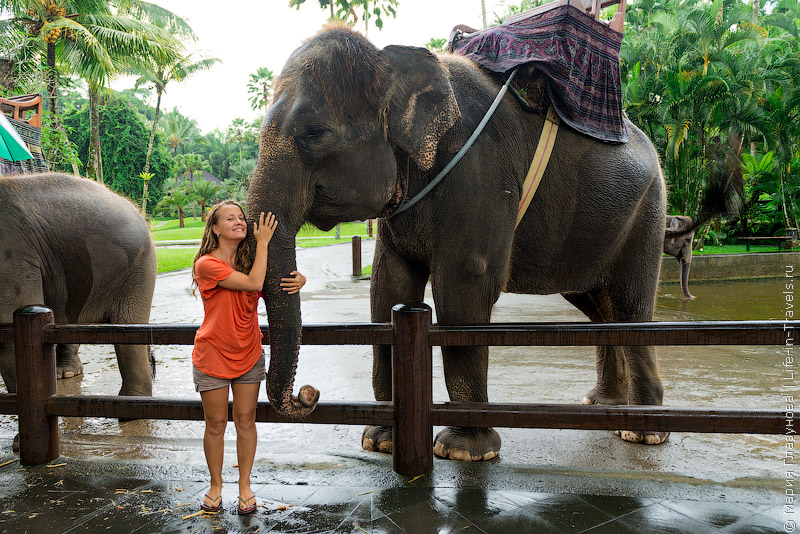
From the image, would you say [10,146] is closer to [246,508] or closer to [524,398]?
[246,508]

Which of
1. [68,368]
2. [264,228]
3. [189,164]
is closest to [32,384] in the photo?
[264,228]

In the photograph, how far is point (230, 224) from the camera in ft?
7.86

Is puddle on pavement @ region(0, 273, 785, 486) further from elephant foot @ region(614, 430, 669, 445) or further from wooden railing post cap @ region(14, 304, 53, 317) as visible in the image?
wooden railing post cap @ region(14, 304, 53, 317)

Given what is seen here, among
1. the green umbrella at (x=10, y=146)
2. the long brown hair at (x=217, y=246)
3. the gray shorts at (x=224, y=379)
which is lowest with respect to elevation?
the gray shorts at (x=224, y=379)

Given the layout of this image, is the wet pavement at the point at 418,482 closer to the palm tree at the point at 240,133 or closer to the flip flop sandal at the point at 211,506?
the flip flop sandal at the point at 211,506

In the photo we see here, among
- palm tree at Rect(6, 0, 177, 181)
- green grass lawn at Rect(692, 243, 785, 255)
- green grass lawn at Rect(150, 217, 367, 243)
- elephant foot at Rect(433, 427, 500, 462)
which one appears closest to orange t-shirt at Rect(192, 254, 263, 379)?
elephant foot at Rect(433, 427, 500, 462)

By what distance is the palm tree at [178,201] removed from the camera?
4659cm

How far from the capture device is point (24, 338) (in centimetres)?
302

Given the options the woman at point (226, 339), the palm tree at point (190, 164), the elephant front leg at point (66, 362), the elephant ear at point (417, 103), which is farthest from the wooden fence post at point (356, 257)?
the palm tree at point (190, 164)

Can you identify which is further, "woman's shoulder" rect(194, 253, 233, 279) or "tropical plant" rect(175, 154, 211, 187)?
"tropical plant" rect(175, 154, 211, 187)

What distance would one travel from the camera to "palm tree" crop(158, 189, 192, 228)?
46.6 m

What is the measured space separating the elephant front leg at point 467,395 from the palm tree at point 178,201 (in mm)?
47086

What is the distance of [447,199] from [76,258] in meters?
2.49

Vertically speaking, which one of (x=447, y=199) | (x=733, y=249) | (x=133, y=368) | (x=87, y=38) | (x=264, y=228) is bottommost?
(x=133, y=368)
